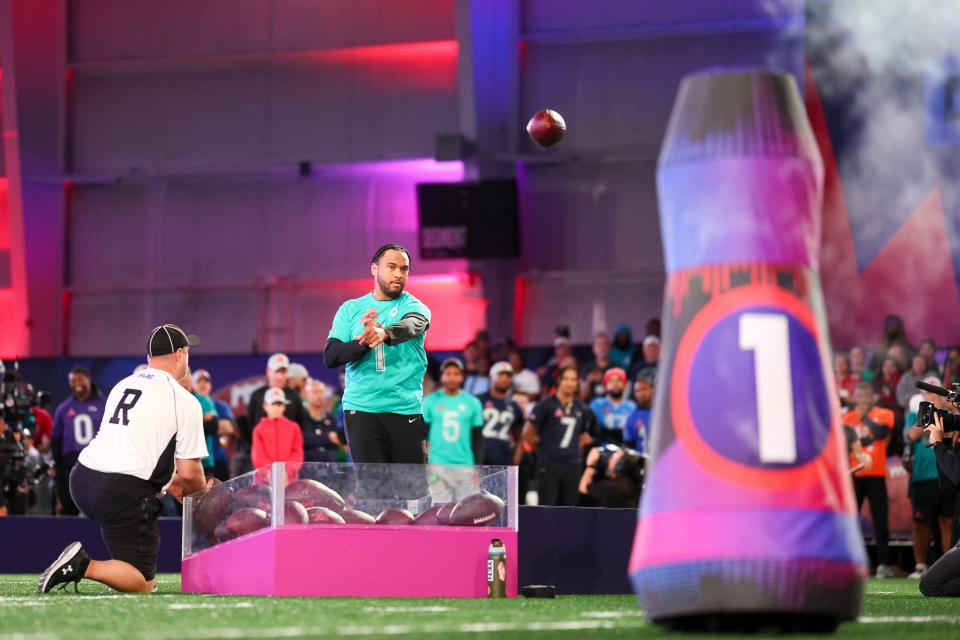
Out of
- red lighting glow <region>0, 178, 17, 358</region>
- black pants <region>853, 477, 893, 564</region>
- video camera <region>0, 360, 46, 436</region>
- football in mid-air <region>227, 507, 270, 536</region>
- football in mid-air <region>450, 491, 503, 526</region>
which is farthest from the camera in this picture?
red lighting glow <region>0, 178, 17, 358</region>

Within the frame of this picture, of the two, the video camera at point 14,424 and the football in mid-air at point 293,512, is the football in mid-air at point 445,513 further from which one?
the video camera at point 14,424

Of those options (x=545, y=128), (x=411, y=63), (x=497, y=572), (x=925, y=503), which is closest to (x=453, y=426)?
(x=545, y=128)

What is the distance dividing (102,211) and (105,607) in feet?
58.7

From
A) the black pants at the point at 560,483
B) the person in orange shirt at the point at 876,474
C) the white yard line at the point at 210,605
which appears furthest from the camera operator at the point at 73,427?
the white yard line at the point at 210,605

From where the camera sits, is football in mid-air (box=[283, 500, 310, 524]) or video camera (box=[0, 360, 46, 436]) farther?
video camera (box=[0, 360, 46, 436])

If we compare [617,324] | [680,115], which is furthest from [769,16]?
[680,115]

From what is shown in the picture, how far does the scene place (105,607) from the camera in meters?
6.45

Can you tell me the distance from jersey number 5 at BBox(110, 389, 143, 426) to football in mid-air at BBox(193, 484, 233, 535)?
35.8 inches

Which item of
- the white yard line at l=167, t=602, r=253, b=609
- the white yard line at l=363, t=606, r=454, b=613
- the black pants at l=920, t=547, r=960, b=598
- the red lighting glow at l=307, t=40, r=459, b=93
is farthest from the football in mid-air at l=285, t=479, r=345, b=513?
the red lighting glow at l=307, t=40, r=459, b=93

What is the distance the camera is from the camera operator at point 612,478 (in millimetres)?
13234

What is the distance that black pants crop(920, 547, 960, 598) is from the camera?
28.5 ft

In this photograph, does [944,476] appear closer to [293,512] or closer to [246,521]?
[293,512]

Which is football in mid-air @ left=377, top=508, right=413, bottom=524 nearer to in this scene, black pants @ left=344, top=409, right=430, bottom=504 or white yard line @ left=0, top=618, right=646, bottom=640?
black pants @ left=344, top=409, right=430, bottom=504

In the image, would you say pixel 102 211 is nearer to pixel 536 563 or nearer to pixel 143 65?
pixel 143 65
